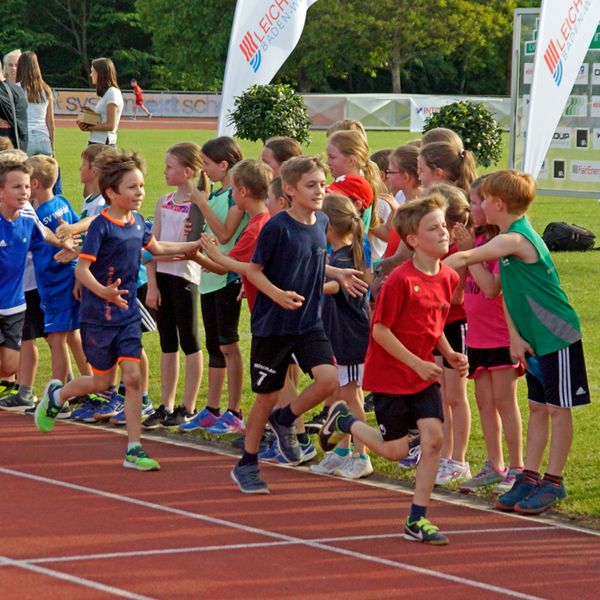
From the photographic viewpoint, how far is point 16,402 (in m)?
9.25

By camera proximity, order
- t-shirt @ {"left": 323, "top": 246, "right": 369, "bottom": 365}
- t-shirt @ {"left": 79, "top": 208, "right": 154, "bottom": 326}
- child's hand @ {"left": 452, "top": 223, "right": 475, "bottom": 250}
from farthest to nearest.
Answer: t-shirt @ {"left": 323, "top": 246, "right": 369, "bottom": 365}, t-shirt @ {"left": 79, "top": 208, "right": 154, "bottom": 326}, child's hand @ {"left": 452, "top": 223, "right": 475, "bottom": 250}

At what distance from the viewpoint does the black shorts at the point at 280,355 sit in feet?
23.5

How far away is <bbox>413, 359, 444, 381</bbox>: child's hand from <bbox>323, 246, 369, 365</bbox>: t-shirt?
4.98ft

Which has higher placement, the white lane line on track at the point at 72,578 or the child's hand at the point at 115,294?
the child's hand at the point at 115,294

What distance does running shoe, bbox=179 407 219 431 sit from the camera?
8578 millimetres

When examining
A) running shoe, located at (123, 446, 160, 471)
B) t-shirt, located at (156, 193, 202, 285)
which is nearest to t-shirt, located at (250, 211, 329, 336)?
running shoe, located at (123, 446, 160, 471)

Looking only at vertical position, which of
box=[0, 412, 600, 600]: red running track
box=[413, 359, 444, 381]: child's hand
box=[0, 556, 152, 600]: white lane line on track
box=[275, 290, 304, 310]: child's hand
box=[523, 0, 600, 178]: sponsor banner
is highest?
box=[523, 0, 600, 178]: sponsor banner

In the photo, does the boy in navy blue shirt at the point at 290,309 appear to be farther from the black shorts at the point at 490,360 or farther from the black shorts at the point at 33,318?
the black shorts at the point at 33,318

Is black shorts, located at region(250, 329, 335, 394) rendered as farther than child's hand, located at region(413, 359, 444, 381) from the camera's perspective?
Yes

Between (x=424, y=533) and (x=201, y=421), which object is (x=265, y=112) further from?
(x=424, y=533)

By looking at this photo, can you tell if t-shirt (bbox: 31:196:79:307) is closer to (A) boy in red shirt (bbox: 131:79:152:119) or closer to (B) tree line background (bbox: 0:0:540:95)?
(A) boy in red shirt (bbox: 131:79:152:119)

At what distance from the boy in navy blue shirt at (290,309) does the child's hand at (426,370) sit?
0.89 m

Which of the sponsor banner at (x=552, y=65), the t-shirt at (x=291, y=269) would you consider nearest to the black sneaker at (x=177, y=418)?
the t-shirt at (x=291, y=269)

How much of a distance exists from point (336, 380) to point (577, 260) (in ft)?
34.9
